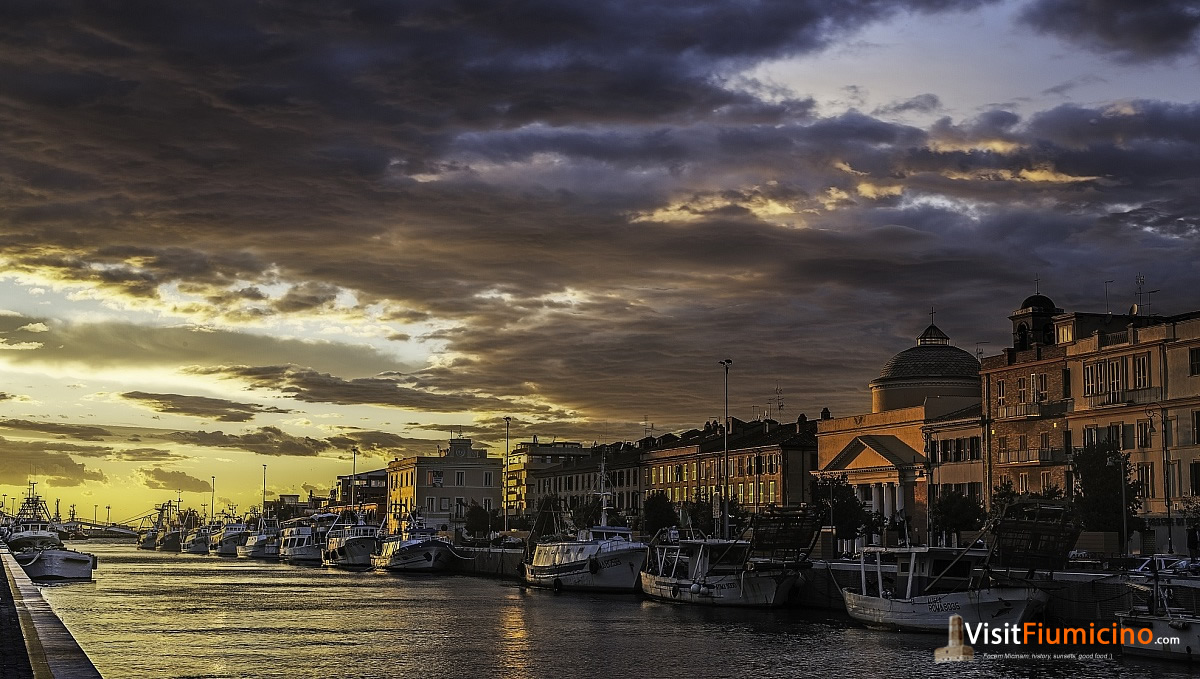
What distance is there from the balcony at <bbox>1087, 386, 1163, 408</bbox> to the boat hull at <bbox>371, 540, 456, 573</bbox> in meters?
73.5

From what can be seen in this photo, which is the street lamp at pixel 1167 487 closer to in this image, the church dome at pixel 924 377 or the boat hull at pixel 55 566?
the church dome at pixel 924 377

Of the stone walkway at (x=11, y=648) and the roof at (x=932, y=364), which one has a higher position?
the roof at (x=932, y=364)

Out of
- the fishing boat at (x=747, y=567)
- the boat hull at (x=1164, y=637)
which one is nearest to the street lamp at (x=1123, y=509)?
the fishing boat at (x=747, y=567)

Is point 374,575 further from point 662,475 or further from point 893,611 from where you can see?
point 893,611

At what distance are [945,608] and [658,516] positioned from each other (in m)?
79.6

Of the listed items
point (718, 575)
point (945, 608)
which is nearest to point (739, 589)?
point (718, 575)

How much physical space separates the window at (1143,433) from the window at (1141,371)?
2287 millimetres

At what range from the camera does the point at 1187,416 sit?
8744 centimetres

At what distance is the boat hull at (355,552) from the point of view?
167250 millimetres

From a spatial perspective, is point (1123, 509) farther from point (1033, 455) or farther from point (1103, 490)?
point (1033, 455)

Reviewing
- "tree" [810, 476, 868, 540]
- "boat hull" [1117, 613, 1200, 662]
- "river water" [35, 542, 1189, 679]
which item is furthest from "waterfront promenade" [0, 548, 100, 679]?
"tree" [810, 476, 868, 540]

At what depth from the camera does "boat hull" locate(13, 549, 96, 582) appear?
11044 cm

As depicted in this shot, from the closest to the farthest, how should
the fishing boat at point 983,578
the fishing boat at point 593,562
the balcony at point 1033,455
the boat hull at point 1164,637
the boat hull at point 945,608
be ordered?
the boat hull at point 1164,637
the boat hull at point 945,608
the fishing boat at point 983,578
the fishing boat at point 593,562
the balcony at point 1033,455

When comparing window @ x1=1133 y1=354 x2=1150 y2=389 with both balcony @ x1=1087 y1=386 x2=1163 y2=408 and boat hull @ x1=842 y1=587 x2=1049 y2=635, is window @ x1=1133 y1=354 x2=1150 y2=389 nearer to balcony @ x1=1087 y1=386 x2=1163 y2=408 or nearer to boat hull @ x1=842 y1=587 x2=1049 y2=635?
balcony @ x1=1087 y1=386 x2=1163 y2=408
